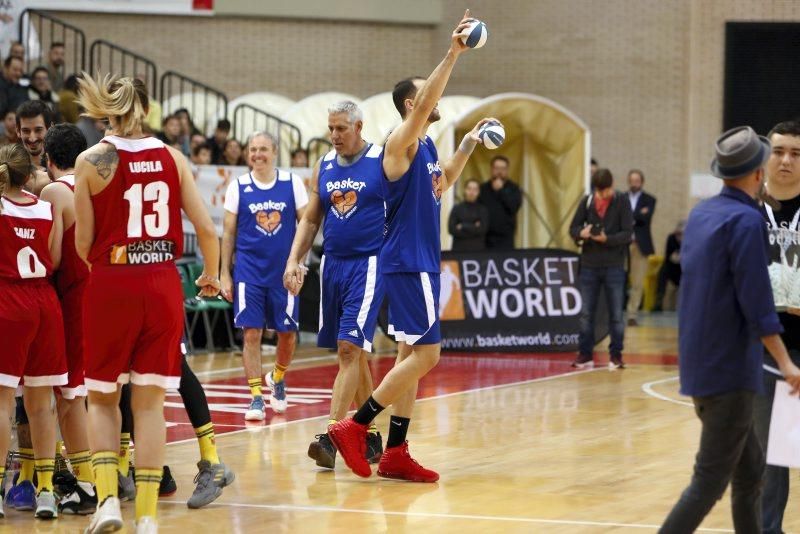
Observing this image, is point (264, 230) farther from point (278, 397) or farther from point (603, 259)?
point (603, 259)

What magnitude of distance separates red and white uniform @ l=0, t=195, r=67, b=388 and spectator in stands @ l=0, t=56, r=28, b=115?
10853 mm

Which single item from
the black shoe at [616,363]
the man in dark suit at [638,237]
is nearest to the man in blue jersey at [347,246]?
the black shoe at [616,363]

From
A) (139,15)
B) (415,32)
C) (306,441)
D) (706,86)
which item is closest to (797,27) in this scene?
Answer: (706,86)

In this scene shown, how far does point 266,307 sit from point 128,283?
16.8ft

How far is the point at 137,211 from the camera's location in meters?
6.09

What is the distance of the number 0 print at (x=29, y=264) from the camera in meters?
6.86

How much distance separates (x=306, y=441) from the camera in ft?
31.1

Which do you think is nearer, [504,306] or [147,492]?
[147,492]

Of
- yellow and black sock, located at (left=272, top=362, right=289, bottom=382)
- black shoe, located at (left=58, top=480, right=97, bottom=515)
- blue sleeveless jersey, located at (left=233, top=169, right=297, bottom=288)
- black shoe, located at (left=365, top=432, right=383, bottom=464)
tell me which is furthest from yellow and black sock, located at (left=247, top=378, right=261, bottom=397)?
black shoe, located at (left=58, top=480, right=97, bottom=515)

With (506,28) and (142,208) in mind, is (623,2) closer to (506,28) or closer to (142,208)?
(506,28)

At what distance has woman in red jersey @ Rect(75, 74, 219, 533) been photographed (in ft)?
19.8

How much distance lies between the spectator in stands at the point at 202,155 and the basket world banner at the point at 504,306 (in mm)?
3572

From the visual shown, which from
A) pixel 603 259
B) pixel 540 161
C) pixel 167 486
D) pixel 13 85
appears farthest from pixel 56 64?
pixel 167 486

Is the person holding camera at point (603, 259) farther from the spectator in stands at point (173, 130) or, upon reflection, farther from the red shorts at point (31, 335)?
the red shorts at point (31, 335)
